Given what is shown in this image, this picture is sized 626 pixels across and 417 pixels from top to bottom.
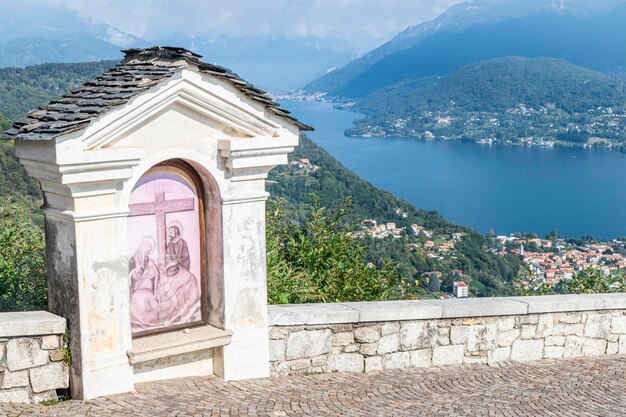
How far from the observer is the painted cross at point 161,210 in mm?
5082

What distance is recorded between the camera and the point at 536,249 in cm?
4297

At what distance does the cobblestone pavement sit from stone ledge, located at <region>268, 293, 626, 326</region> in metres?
0.42

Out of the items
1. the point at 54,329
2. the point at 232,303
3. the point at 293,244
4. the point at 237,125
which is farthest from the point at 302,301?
the point at 54,329

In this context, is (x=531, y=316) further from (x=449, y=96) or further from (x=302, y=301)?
(x=449, y=96)

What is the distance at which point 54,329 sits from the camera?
4695 millimetres

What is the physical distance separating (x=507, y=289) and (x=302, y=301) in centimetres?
1872

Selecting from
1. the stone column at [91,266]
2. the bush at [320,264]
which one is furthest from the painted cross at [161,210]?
the bush at [320,264]

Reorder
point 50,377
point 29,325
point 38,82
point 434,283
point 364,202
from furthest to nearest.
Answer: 1. point 364,202
2. point 38,82
3. point 434,283
4. point 50,377
5. point 29,325

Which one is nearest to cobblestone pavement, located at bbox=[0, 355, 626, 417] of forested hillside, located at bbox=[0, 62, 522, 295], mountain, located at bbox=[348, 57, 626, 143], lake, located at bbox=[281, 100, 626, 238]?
forested hillside, located at bbox=[0, 62, 522, 295]

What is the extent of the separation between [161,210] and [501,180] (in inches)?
3454

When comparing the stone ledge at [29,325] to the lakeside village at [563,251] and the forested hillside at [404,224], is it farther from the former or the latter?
the lakeside village at [563,251]

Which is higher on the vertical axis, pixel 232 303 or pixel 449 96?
pixel 449 96

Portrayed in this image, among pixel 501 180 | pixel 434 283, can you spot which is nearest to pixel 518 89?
pixel 501 180

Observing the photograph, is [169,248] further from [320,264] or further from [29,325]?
[320,264]
